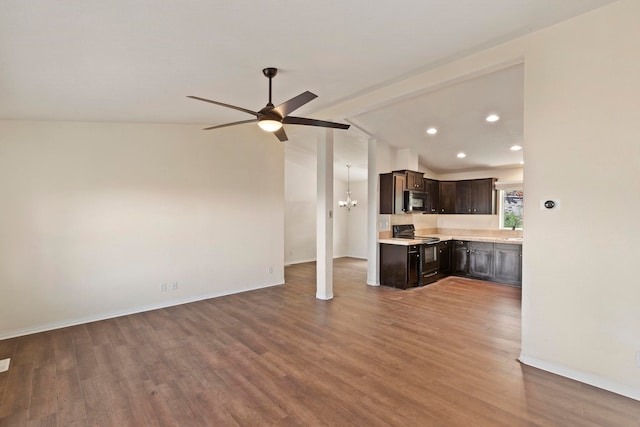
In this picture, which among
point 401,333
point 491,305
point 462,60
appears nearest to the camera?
point 462,60

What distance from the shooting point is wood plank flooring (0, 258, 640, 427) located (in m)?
2.20

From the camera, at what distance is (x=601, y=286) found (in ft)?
8.11

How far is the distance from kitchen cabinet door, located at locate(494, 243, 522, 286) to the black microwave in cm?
169

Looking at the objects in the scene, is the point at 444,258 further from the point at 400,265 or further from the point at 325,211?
the point at 325,211

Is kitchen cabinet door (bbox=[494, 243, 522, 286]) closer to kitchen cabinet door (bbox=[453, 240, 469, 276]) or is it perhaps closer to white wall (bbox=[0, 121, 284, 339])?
kitchen cabinet door (bbox=[453, 240, 469, 276])

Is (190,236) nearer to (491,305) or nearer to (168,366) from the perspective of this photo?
(168,366)

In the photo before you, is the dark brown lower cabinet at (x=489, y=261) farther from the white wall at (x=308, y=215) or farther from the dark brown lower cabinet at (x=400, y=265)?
the white wall at (x=308, y=215)

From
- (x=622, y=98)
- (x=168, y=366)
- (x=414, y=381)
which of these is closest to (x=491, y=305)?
(x=414, y=381)

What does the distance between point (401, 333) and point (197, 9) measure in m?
3.68

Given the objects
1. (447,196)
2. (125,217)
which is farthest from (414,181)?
(125,217)

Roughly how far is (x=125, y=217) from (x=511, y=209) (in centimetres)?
763

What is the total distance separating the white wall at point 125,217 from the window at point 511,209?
17.1ft

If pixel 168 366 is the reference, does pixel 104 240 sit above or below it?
above

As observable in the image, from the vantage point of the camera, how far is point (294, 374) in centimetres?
275
